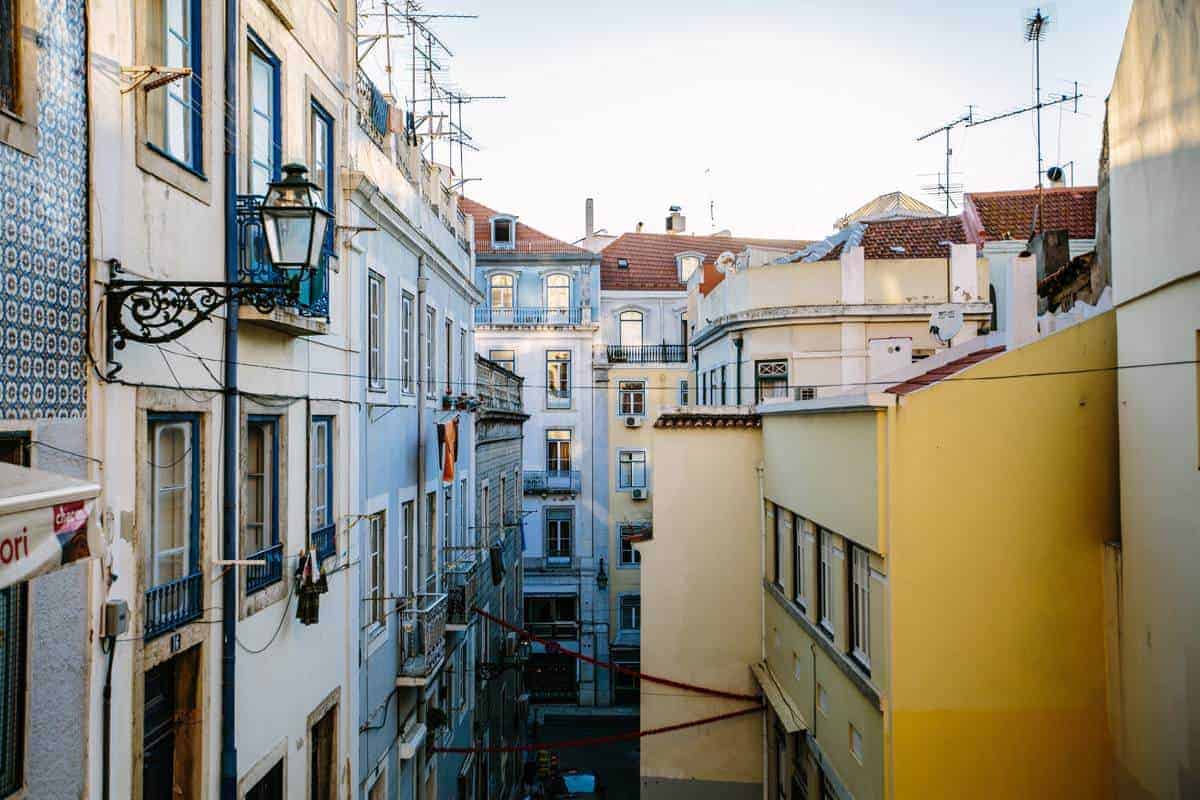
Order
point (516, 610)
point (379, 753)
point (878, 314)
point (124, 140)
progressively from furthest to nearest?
point (516, 610), point (878, 314), point (379, 753), point (124, 140)

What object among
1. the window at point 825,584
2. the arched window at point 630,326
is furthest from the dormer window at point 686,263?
the window at point 825,584

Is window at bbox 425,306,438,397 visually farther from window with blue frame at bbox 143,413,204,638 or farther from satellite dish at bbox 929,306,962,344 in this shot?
satellite dish at bbox 929,306,962,344

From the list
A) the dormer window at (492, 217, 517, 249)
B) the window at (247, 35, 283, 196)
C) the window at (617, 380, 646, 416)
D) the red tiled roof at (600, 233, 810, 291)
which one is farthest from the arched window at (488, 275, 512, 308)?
the window at (247, 35, 283, 196)

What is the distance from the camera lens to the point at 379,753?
13.1 m

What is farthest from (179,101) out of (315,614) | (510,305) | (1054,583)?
(510,305)

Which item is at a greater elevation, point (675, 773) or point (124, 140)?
point (124, 140)

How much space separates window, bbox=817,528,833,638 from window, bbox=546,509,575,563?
26.4m

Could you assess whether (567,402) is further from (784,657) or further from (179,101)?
(179,101)

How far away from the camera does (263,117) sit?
30.7 ft

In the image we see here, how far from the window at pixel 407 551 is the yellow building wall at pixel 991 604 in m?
7.85

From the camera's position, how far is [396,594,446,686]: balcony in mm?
14156

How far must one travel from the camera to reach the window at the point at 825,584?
501 inches

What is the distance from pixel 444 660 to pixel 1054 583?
980cm

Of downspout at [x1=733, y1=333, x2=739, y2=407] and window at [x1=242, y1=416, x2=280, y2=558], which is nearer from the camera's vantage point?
window at [x1=242, y1=416, x2=280, y2=558]
